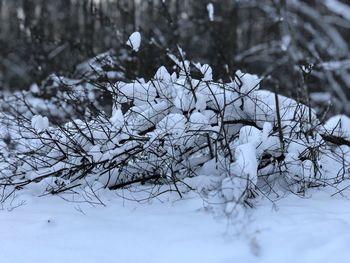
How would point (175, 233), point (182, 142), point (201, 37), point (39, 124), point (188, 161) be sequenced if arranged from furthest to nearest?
point (201, 37) → point (39, 124) → point (188, 161) → point (182, 142) → point (175, 233)

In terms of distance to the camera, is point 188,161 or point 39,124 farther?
point 39,124

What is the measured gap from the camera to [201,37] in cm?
1482

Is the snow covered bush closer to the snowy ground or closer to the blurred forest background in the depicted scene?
the snowy ground

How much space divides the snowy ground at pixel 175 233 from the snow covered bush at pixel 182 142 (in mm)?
429

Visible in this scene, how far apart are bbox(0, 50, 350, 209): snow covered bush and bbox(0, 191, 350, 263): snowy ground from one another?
43 cm

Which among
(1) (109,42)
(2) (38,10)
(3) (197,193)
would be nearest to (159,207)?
(3) (197,193)

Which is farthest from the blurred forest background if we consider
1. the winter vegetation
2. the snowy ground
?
the snowy ground

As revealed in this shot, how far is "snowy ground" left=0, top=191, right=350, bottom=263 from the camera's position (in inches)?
133

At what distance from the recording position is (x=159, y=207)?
171 inches

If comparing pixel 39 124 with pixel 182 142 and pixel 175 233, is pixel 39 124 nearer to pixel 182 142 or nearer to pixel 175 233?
pixel 182 142

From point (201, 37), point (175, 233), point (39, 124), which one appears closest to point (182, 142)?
point (175, 233)

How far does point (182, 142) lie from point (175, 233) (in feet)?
3.95

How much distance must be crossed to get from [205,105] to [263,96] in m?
0.80

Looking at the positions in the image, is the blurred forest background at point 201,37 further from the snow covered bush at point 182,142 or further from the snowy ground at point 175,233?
the snowy ground at point 175,233
